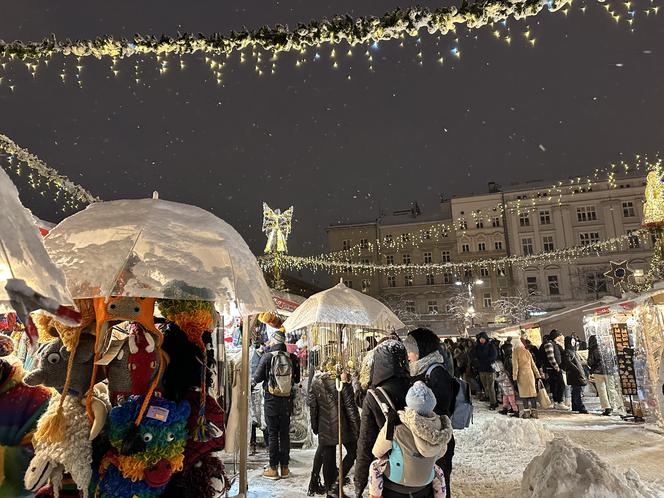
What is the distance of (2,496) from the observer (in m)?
2.40

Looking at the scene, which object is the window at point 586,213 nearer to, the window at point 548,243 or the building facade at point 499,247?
the building facade at point 499,247

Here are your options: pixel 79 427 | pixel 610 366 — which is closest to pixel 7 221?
pixel 79 427

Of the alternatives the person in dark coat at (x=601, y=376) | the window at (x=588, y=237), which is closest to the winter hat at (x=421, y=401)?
the person in dark coat at (x=601, y=376)

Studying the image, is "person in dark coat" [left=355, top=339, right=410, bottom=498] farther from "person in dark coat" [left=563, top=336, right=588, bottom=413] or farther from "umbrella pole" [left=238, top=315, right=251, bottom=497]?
"person in dark coat" [left=563, top=336, right=588, bottom=413]

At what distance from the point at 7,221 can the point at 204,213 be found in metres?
1.79

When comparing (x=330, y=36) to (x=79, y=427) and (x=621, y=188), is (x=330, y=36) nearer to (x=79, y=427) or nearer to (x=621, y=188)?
(x=79, y=427)

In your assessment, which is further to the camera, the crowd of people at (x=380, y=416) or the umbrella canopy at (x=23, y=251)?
the crowd of people at (x=380, y=416)

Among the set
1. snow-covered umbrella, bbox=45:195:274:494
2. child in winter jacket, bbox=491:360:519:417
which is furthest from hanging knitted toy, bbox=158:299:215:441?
child in winter jacket, bbox=491:360:519:417

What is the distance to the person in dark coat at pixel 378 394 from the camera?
3.77 m

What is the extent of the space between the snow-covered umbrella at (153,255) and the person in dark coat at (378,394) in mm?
1442

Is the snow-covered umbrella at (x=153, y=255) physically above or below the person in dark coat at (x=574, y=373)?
above

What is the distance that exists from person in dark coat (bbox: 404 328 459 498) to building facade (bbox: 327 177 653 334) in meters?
30.0

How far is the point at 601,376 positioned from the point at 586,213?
32.6 meters

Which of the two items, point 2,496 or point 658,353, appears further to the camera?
point 658,353
